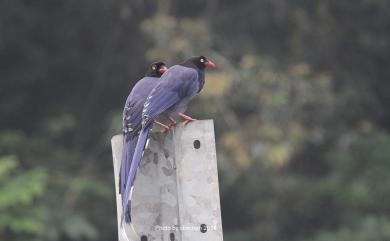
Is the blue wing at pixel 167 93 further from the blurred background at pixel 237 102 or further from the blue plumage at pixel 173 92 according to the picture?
the blurred background at pixel 237 102

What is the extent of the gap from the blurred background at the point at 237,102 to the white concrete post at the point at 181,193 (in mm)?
7182

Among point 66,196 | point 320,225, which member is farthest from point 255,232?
point 66,196

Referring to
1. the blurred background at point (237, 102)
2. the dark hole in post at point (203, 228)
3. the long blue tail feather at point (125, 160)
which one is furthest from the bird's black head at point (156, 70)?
the blurred background at point (237, 102)

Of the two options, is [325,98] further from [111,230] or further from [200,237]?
[200,237]

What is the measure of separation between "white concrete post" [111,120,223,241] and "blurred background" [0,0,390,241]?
7.18 m

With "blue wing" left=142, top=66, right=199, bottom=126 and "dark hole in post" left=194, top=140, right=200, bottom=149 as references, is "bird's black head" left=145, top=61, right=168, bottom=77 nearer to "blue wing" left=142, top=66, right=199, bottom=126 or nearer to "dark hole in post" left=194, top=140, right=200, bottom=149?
"blue wing" left=142, top=66, right=199, bottom=126

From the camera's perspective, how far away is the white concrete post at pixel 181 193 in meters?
3.51

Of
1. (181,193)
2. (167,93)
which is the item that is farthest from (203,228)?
(167,93)

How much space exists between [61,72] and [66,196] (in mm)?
2540

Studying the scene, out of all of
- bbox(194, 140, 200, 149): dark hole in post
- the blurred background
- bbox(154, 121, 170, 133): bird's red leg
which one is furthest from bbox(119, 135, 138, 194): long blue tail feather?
the blurred background

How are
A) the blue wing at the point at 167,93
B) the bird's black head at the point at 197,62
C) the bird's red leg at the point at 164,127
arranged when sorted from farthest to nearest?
1. the bird's black head at the point at 197,62
2. the blue wing at the point at 167,93
3. the bird's red leg at the point at 164,127

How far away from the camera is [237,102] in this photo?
38.0ft

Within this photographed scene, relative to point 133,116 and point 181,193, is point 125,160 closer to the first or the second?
point 181,193

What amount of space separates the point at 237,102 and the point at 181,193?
26.5 ft
